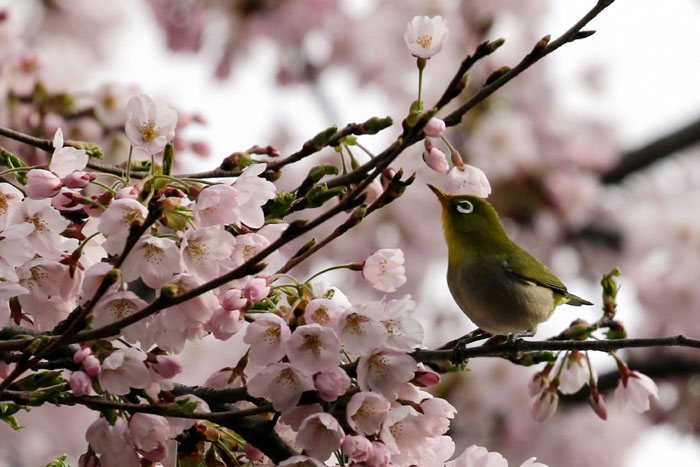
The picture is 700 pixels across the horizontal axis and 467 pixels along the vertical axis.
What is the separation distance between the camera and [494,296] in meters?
1.49

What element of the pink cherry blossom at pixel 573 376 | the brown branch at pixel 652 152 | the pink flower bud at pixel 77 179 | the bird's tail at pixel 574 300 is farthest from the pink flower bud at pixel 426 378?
the brown branch at pixel 652 152

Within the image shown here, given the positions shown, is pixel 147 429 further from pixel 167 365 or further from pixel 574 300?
pixel 574 300

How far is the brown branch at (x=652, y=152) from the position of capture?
4.47m

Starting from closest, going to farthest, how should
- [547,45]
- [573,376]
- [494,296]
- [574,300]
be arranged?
[547,45] → [573,376] → [494,296] → [574,300]

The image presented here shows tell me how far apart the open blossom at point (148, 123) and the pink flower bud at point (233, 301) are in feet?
0.68

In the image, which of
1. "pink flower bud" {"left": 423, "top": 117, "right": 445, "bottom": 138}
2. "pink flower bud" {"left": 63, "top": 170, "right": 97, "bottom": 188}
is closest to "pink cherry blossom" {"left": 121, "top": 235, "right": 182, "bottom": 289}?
"pink flower bud" {"left": 63, "top": 170, "right": 97, "bottom": 188}

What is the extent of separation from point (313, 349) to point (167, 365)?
0.17 meters

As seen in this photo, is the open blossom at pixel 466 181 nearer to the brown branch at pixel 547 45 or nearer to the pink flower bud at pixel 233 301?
the brown branch at pixel 547 45

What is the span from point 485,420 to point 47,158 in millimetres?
2699

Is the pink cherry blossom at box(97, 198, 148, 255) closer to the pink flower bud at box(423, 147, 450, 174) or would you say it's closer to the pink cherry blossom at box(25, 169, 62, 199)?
the pink cherry blossom at box(25, 169, 62, 199)

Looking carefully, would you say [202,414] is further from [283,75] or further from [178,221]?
[283,75]

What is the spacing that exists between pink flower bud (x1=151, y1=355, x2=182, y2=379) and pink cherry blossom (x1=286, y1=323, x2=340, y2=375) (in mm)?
129

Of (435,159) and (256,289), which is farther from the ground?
(435,159)

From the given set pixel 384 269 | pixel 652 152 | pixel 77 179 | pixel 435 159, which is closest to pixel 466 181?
pixel 435 159
